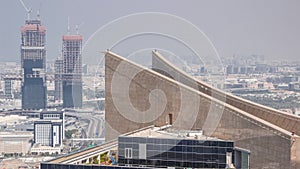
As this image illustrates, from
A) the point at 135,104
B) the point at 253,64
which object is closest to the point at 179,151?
the point at 135,104

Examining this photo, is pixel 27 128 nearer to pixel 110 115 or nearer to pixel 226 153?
pixel 110 115

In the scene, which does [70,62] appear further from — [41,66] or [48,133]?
[48,133]

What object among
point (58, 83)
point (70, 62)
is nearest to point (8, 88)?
point (58, 83)

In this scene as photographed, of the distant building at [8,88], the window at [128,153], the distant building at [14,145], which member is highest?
the distant building at [8,88]

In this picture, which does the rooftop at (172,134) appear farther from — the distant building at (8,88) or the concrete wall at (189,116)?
the distant building at (8,88)

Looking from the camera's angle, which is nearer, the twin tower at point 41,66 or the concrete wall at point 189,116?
the concrete wall at point 189,116

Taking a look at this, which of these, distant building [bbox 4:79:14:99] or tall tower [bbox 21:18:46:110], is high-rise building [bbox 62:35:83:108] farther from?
distant building [bbox 4:79:14:99]

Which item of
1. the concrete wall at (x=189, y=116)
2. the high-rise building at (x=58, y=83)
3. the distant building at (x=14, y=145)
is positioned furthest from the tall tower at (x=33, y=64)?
the concrete wall at (x=189, y=116)
